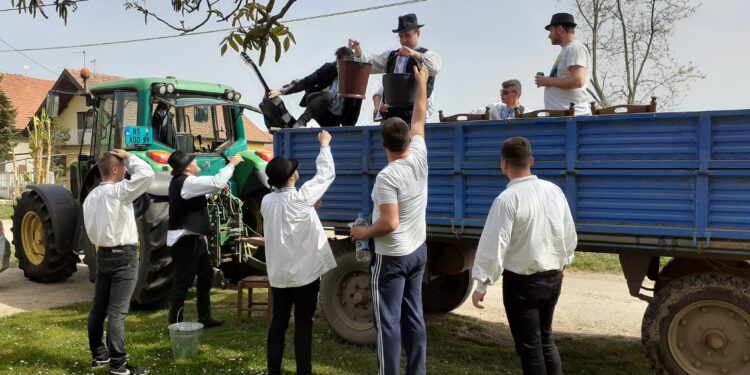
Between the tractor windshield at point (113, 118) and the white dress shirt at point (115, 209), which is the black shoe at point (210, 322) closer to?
the white dress shirt at point (115, 209)

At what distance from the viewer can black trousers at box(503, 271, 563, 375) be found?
12.1ft

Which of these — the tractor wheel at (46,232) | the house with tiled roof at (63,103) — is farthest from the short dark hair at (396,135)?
the house with tiled roof at (63,103)

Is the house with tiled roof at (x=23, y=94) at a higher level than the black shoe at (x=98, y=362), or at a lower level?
higher

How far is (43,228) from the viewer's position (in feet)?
28.3

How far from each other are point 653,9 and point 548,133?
1498cm

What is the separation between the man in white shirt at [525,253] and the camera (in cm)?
367

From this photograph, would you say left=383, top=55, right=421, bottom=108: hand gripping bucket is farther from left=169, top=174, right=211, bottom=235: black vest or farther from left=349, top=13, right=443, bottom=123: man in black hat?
left=169, top=174, right=211, bottom=235: black vest

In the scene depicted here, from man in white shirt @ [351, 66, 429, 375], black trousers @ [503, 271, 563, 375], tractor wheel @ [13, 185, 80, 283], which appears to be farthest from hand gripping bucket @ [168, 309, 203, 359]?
tractor wheel @ [13, 185, 80, 283]

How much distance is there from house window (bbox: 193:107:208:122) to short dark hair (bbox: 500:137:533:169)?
16.7 ft

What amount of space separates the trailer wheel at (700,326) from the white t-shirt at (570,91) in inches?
58.7

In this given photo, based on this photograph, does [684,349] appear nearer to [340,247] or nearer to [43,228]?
[340,247]

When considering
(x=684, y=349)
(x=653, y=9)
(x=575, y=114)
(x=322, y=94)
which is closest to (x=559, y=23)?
(x=575, y=114)

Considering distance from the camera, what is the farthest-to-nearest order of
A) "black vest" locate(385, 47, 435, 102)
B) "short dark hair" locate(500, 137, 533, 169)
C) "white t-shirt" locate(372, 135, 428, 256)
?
"black vest" locate(385, 47, 435, 102), "white t-shirt" locate(372, 135, 428, 256), "short dark hair" locate(500, 137, 533, 169)

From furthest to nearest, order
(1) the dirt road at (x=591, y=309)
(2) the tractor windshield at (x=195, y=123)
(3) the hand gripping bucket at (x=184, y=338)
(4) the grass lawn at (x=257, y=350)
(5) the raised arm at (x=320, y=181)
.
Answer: (2) the tractor windshield at (x=195, y=123) → (1) the dirt road at (x=591, y=309) → (3) the hand gripping bucket at (x=184, y=338) → (4) the grass lawn at (x=257, y=350) → (5) the raised arm at (x=320, y=181)
